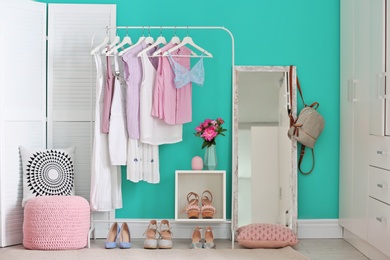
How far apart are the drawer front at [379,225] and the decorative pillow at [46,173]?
2.24m

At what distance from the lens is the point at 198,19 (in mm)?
5176

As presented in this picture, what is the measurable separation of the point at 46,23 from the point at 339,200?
277 cm

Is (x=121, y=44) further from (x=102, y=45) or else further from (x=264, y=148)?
(x=264, y=148)

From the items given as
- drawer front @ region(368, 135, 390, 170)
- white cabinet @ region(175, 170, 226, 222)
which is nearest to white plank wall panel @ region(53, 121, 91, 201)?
white cabinet @ region(175, 170, 226, 222)

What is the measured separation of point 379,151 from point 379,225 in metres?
0.49

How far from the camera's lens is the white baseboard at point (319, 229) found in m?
5.17

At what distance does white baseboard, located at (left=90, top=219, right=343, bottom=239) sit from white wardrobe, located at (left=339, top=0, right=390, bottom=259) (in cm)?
13

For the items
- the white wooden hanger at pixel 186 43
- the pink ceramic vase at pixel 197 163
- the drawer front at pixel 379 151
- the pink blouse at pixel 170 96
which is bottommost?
the pink ceramic vase at pixel 197 163

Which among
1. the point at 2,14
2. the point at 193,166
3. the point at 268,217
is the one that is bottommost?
the point at 268,217

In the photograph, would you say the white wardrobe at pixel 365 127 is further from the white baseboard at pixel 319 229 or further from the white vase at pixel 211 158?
the white vase at pixel 211 158

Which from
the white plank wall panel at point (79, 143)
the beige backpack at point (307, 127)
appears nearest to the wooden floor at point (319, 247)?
the white plank wall panel at point (79, 143)

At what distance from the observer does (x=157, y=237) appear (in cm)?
507

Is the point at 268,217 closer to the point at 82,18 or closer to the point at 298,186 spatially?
the point at 298,186

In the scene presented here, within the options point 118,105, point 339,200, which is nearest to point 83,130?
point 118,105
